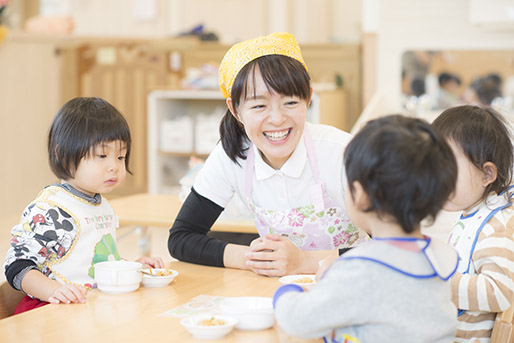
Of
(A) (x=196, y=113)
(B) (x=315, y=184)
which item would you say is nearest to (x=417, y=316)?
(B) (x=315, y=184)

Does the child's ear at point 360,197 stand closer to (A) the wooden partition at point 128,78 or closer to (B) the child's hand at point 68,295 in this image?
(B) the child's hand at point 68,295

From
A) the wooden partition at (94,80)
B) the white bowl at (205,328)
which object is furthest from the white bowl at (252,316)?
the wooden partition at (94,80)

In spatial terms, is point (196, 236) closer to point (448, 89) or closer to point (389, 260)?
point (389, 260)

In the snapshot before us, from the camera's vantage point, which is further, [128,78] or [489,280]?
[128,78]

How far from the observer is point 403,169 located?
1063 mm

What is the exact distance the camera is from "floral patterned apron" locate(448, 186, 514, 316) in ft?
4.91

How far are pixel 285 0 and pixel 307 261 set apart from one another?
5963 mm

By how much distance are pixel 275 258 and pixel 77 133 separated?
0.55 m

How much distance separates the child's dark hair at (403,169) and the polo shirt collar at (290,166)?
68cm

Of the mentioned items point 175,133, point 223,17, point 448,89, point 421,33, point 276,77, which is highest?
point 223,17

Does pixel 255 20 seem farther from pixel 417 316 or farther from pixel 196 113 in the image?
pixel 417 316

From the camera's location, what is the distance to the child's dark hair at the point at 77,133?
1659mm

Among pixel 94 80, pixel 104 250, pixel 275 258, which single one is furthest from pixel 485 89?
pixel 104 250

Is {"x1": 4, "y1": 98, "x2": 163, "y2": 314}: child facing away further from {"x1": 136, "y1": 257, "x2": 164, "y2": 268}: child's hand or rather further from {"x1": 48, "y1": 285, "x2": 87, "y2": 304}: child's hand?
{"x1": 48, "y1": 285, "x2": 87, "y2": 304}: child's hand
